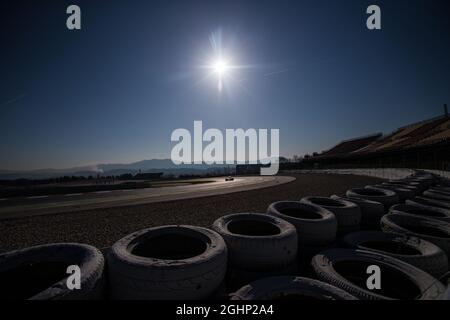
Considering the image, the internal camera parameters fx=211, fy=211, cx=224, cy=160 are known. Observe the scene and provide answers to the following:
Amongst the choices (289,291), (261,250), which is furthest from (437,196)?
(289,291)

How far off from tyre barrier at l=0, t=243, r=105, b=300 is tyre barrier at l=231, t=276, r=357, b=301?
4.84ft

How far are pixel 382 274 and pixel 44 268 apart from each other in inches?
172

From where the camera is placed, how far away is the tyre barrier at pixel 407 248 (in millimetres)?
2922

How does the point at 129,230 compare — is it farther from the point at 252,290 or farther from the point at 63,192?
the point at 63,192

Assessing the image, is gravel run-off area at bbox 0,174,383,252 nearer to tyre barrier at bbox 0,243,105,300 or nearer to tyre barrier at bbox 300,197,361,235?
tyre barrier at bbox 0,243,105,300

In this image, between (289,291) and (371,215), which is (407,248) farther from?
(289,291)

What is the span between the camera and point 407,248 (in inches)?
140

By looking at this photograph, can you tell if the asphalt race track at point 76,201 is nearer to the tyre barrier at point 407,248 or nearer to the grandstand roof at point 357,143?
the tyre barrier at point 407,248

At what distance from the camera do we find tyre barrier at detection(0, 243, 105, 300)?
2220 mm

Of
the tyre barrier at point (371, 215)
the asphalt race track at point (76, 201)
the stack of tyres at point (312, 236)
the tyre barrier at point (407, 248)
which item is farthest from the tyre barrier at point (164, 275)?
the asphalt race track at point (76, 201)

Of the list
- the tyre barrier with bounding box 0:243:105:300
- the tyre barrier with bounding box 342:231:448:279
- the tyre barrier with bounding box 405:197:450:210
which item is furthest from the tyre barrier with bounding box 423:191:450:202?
the tyre barrier with bounding box 0:243:105:300

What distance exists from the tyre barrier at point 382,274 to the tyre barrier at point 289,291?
0.28m

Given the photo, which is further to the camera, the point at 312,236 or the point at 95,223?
the point at 95,223

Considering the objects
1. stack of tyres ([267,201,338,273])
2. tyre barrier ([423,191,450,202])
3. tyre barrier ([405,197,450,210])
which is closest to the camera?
stack of tyres ([267,201,338,273])
